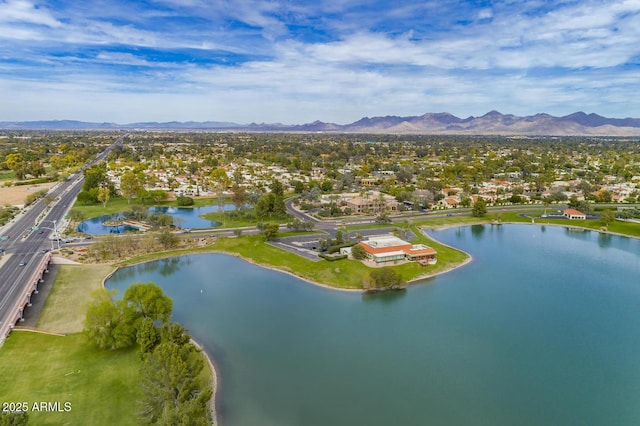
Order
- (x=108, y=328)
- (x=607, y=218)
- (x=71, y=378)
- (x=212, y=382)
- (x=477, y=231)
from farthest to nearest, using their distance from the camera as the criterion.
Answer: (x=477, y=231) < (x=607, y=218) < (x=108, y=328) < (x=212, y=382) < (x=71, y=378)

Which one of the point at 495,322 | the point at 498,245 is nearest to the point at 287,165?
the point at 498,245

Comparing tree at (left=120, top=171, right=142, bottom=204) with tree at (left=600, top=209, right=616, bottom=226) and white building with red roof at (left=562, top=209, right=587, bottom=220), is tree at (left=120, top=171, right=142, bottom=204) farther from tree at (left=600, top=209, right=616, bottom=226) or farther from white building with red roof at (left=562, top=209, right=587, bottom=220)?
tree at (left=600, top=209, right=616, bottom=226)

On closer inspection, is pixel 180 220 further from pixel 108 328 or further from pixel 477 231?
pixel 477 231

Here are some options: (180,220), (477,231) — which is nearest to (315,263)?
(180,220)

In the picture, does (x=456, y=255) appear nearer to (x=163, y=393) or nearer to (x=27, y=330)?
(x=163, y=393)

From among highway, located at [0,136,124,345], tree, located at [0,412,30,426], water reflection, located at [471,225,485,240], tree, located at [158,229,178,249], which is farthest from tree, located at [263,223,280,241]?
tree, located at [0,412,30,426]

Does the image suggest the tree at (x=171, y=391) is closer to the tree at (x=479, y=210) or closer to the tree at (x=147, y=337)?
the tree at (x=147, y=337)

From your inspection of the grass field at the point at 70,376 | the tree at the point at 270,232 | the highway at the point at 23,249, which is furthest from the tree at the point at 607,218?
the highway at the point at 23,249
